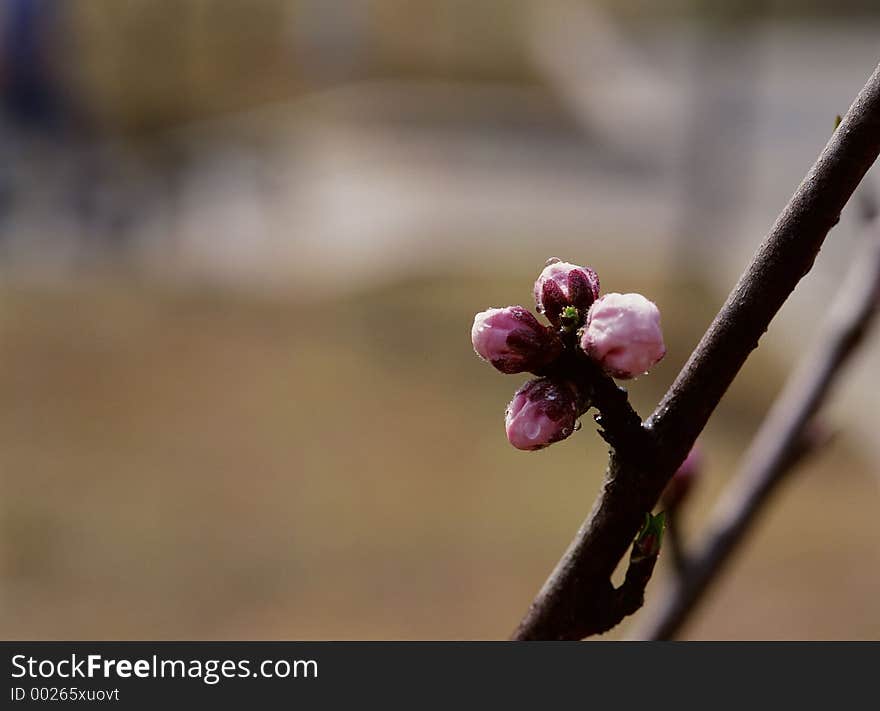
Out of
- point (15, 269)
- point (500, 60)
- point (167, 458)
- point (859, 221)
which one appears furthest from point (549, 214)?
point (859, 221)

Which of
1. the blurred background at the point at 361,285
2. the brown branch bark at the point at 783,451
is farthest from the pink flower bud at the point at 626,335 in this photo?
the blurred background at the point at 361,285

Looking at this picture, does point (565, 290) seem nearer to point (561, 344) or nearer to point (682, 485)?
point (561, 344)

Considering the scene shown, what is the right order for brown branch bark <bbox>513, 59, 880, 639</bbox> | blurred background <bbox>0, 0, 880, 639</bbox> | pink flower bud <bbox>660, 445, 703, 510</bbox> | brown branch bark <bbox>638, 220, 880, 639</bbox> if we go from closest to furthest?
Answer: brown branch bark <bbox>513, 59, 880, 639</bbox>, pink flower bud <bbox>660, 445, 703, 510</bbox>, brown branch bark <bbox>638, 220, 880, 639</bbox>, blurred background <bbox>0, 0, 880, 639</bbox>

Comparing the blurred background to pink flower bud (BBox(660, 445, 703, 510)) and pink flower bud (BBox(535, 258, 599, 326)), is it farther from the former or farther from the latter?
pink flower bud (BBox(535, 258, 599, 326))

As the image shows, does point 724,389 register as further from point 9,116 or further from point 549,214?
point 9,116

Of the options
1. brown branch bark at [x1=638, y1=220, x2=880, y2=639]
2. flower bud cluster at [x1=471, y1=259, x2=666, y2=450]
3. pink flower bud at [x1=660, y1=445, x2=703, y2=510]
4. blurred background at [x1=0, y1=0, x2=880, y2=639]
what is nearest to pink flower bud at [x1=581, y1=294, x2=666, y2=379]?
flower bud cluster at [x1=471, y1=259, x2=666, y2=450]

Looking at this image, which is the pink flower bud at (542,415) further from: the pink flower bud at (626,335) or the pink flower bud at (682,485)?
the pink flower bud at (682,485)
